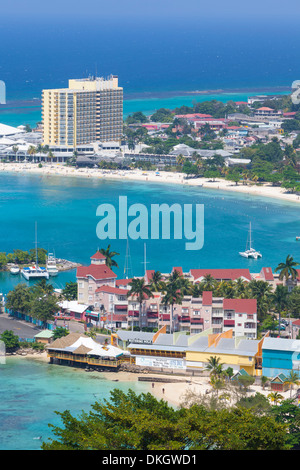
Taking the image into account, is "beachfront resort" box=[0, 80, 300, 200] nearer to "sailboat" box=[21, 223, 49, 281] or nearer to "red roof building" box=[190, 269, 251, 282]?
"sailboat" box=[21, 223, 49, 281]

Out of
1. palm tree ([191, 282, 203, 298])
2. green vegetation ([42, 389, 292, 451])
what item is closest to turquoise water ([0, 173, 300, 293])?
palm tree ([191, 282, 203, 298])

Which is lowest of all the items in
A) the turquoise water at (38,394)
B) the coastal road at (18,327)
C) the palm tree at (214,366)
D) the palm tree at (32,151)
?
the turquoise water at (38,394)

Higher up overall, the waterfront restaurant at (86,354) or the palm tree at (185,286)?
the palm tree at (185,286)

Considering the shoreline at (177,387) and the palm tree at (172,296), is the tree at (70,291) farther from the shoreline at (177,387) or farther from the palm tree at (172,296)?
the shoreline at (177,387)

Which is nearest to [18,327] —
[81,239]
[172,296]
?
[172,296]

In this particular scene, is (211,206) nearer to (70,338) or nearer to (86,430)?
(70,338)

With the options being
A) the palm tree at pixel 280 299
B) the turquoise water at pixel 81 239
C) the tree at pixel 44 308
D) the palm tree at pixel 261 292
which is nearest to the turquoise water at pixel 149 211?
the turquoise water at pixel 81 239
